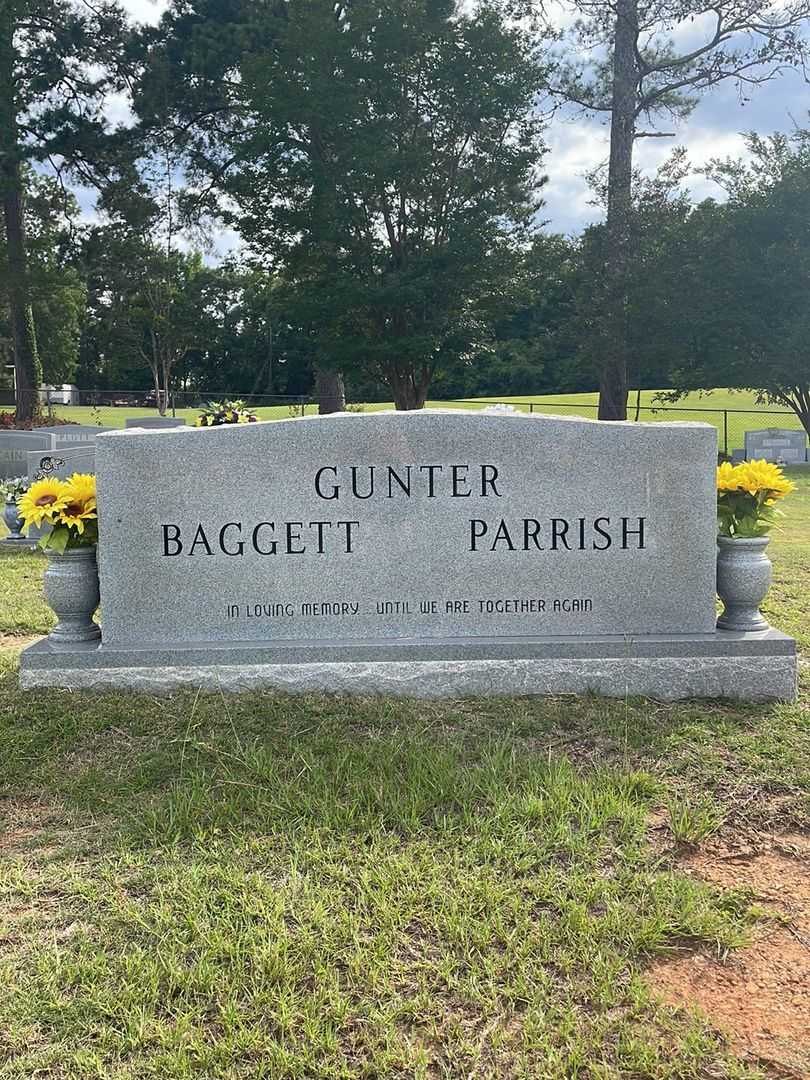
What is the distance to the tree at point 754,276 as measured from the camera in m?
19.8

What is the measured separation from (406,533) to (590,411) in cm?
3504

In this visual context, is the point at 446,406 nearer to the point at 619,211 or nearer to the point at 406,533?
the point at 619,211

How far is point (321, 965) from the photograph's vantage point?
82.0 inches

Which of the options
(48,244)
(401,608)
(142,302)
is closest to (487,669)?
(401,608)

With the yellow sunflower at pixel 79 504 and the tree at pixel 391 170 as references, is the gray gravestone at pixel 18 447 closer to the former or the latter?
the tree at pixel 391 170

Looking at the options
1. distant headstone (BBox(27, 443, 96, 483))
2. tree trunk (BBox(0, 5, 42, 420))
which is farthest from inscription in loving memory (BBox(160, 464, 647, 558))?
tree trunk (BBox(0, 5, 42, 420))

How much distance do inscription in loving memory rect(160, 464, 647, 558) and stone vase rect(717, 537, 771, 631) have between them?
1.33 ft

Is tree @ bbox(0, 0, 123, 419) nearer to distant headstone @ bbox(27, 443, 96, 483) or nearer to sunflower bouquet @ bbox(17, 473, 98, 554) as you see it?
distant headstone @ bbox(27, 443, 96, 483)

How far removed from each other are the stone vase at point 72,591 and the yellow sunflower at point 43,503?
185 millimetres

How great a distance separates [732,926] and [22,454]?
16.3m

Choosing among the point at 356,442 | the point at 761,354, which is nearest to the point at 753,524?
the point at 356,442

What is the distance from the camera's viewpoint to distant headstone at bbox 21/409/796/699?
159 inches

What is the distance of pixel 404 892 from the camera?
238cm

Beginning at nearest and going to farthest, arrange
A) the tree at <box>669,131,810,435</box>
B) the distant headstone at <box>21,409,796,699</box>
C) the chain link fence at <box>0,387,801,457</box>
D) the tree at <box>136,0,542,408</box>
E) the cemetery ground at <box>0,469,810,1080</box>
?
the cemetery ground at <box>0,469,810,1080</box> < the distant headstone at <box>21,409,796,699</box> < the tree at <box>136,0,542,408</box> < the tree at <box>669,131,810,435</box> < the chain link fence at <box>0,387,801,457</box>
